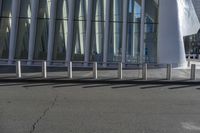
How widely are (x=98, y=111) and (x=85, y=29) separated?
19510 mm

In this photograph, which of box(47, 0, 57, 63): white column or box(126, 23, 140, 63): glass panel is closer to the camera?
box(47, 0, 57, 63): white column

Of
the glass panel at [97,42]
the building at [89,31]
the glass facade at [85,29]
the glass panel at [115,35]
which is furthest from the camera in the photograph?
the glass panel at [97,42]

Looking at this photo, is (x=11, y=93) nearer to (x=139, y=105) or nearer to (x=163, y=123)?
(x=139, y=105)

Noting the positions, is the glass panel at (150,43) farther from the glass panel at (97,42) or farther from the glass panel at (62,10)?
the glass panel at (62,10)

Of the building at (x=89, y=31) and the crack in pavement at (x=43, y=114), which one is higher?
the building at (x=89, y=31)

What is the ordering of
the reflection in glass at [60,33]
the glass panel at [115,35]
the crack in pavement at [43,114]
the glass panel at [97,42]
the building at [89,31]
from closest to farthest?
1. the crack in pavement at [43,114]
2. the building at [89,31]
3. the glass panel at [115,35]
4. the glass panel at [97,42]
5. the reflection in glass at [60,33]

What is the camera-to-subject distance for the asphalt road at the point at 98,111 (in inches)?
299

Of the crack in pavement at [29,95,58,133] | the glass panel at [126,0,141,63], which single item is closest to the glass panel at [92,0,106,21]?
the glass panel at [126,0,141,63]

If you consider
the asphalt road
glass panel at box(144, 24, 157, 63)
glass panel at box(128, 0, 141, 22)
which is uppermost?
glass panel at box(128, 0, 141, 22)

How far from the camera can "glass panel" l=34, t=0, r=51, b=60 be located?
2875cm

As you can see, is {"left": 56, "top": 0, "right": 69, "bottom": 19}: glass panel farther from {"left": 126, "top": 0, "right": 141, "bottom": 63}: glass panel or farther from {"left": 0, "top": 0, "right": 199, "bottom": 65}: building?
{"left": 126, "top": 0, "right": 141, "bottom": 63}: glass panel

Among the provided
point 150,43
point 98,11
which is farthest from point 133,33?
point 98,11

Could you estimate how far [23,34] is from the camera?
94.7 feet

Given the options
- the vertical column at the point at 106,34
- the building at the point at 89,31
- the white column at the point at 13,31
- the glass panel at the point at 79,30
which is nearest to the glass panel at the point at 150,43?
the building at the point at 89,31
